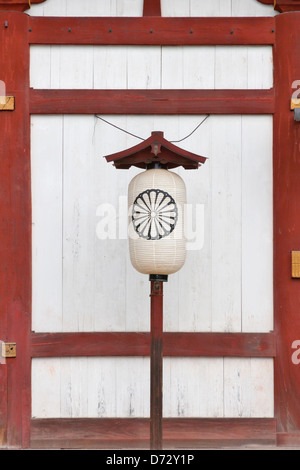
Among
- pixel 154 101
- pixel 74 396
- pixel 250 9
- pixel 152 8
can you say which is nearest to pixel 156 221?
pixel 154 101

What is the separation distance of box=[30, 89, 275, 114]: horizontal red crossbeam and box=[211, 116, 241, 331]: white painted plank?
12 centimetres

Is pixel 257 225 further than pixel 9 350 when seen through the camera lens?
Yes

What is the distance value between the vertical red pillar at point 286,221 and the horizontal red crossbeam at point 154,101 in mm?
192

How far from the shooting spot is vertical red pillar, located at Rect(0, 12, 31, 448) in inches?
233

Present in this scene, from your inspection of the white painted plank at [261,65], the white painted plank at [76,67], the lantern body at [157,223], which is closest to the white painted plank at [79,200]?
the white painted plank at [76,67]

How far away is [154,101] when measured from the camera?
599 centimetres

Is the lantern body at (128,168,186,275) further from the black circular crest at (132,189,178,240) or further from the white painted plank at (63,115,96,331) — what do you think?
the white painted plank at (63,115,96,331)

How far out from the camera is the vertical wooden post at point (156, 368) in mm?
5168

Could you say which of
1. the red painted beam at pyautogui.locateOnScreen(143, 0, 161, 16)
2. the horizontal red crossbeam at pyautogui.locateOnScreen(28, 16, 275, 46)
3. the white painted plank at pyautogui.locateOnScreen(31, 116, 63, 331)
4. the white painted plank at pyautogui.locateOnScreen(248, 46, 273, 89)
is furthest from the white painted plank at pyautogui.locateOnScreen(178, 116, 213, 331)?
the white painted plank at pyautogui.locateOnScreen(31, 116, 63, 331)

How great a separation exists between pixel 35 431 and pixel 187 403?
1.28 m

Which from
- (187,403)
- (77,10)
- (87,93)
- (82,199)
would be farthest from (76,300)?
(77,10)

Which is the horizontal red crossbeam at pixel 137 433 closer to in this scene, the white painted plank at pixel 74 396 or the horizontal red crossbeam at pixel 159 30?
the white painted plank at pixel 74 396

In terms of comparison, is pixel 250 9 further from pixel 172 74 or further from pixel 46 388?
pixel 46 388

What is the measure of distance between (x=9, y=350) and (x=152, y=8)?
10.2 ft
